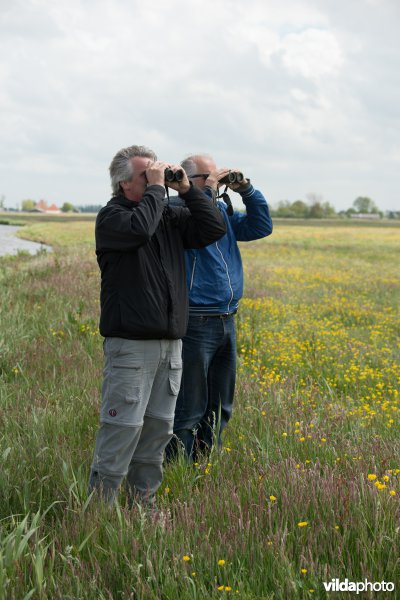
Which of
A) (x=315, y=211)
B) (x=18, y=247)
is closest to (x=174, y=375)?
(x=18, y=247)

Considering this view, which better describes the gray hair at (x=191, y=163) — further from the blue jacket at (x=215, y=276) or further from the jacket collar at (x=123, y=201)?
the jacket collar at (x=123, y=201)

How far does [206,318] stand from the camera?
4.08 meters

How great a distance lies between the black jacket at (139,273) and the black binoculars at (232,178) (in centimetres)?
77

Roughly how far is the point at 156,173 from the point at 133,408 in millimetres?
1256

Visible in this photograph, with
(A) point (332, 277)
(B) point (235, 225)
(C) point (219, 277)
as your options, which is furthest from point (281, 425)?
(A) point (332, 277)

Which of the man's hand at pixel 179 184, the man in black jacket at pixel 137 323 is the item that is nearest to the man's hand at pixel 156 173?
the man in black jacket at pixel 137 323

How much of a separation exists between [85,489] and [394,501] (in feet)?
5.40

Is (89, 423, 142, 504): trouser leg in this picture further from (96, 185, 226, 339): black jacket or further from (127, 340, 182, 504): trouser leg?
(96, 185, 226, 339): black jacket

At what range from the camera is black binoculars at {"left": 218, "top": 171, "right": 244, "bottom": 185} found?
13.3 feet

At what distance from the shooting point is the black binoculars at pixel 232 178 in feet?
13.3

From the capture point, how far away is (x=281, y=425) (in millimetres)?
4402

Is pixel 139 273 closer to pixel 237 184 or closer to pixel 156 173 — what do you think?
pixel 156 173

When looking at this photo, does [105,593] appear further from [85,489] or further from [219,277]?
[219,277]

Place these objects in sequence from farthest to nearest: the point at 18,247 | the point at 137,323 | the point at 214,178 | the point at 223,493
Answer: the point at 18,247 → the point at 214,178 → the point at 137,323 → the point at 223,493
